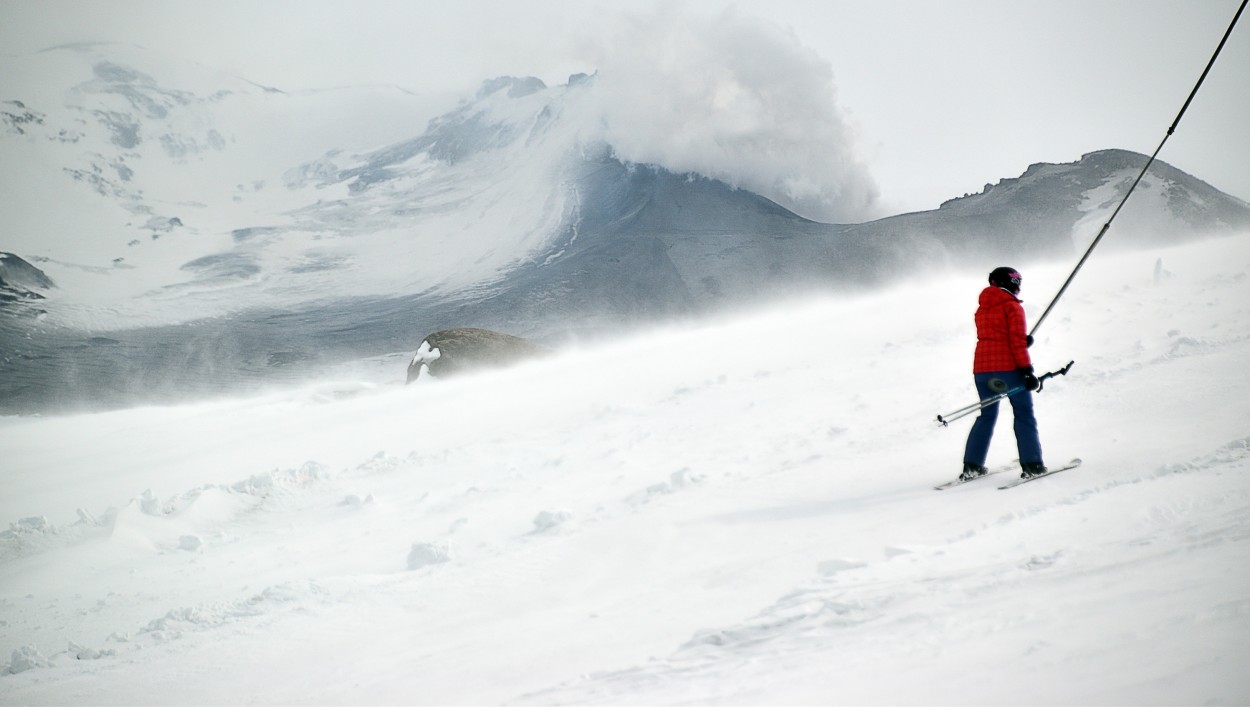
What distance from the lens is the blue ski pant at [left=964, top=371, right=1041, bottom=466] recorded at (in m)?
5.04

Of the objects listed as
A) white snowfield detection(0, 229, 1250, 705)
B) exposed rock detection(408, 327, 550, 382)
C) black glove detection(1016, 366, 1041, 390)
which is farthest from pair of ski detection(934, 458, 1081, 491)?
exposed rock detection(408, 327, 550, 382)

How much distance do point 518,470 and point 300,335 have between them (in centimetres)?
7926

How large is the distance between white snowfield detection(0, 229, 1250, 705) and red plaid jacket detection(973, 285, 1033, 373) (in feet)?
2.73

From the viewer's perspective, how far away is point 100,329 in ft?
257

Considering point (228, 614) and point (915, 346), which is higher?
point (915, 346)

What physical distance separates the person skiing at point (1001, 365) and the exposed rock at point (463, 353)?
14.4m

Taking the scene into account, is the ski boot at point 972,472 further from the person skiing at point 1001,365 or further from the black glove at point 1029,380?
the black glove at point 1029,380

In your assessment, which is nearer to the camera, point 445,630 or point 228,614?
point 445,630

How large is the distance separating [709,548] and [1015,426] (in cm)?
247

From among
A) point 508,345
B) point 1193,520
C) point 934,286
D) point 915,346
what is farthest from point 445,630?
point 934,286

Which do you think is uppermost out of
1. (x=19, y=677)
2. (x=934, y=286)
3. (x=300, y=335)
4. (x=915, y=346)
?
(x=300, y=335)

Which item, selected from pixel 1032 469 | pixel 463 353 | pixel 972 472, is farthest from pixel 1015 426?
pixel 463 353

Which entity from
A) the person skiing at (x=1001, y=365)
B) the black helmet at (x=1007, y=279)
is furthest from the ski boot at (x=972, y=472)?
the black helmet at (x=1007, y=279)

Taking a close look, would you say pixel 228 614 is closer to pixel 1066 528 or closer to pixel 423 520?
pixel 423 520
